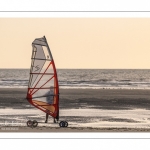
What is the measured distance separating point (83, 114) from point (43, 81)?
83cm

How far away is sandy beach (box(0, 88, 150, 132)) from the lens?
8375mm

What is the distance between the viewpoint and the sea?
339 inches

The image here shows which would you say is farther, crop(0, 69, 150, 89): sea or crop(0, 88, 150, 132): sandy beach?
crop(0, 69, 150, 89): sea

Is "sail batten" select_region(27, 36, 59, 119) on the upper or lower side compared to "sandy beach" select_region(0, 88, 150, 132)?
upper

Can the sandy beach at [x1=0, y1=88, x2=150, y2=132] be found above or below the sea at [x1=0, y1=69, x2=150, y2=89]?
below

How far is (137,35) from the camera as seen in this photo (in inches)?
338

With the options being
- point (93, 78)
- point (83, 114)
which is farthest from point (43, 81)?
point (93, 78)

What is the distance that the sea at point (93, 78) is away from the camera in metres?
8.61

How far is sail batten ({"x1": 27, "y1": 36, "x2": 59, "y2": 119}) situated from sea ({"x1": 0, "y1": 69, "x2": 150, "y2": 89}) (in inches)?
5.7

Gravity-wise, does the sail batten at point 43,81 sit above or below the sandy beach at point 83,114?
above

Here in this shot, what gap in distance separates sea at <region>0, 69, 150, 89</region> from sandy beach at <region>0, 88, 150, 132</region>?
0.15 metres

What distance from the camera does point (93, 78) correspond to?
373 inches

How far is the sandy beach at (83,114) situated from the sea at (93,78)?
0.48 ft
